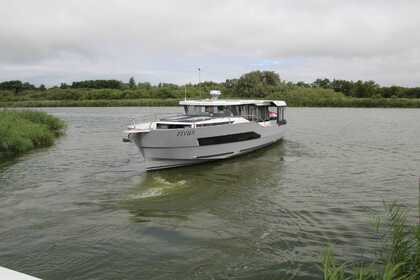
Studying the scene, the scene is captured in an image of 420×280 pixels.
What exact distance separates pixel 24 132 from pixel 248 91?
4918cm

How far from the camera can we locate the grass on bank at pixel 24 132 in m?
21.8

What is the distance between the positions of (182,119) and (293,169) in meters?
5.58

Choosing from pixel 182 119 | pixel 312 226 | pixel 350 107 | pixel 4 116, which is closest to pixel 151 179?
pixel 182 119

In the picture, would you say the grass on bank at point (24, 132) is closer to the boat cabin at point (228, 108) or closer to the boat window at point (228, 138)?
the boat cabin at point (228, 108)

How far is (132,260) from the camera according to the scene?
7883 mm

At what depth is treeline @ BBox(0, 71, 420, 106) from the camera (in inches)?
2822

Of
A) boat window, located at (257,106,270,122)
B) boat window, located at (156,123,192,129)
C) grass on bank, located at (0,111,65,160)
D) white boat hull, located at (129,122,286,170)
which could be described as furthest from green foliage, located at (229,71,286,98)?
boat window, located at (156,123,192,129)

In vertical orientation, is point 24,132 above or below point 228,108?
below

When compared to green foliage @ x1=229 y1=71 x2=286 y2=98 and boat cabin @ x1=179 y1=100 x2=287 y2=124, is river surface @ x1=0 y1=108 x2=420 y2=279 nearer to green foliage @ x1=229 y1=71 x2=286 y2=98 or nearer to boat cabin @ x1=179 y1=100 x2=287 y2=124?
boat cabin @ x1=179 y1=100 x2=287 y2=124

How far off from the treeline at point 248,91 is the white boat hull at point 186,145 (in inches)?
979

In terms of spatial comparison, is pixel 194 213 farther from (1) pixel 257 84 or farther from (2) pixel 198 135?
(1) pixel 257 84

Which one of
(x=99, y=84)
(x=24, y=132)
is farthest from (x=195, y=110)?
(x=99, y=84)

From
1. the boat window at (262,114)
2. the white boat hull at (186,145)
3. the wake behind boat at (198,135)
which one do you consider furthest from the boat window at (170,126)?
the boat window at (262,114)

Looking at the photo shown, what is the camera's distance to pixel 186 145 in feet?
54.7
